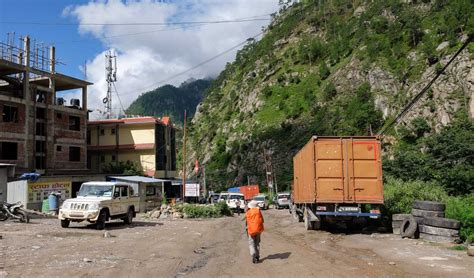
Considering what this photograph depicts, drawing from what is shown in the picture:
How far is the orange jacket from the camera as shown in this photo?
10070mm

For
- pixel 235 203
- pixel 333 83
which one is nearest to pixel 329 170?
pixel 235 203

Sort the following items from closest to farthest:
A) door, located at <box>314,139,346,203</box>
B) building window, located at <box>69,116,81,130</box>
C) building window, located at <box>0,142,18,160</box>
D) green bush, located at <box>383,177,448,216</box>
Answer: door, located at <box>314,139,346,203</box>, green bush, located at <box>383,177,448,216</box>, building window, located at <box>0,142,18,160</box>, building window, located at <box>69,116,81,130</box>

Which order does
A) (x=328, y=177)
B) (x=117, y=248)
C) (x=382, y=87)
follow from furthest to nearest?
(x=382, y=87), (x=328, y=177), (x=117, y=248)

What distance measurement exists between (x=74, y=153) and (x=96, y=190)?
31.0 meters

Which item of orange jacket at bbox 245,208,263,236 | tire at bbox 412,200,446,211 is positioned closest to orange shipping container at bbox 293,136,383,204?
tire at bbox 412,200,446,211

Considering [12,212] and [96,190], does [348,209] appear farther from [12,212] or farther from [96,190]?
[12,212]

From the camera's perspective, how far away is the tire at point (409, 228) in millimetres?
14297

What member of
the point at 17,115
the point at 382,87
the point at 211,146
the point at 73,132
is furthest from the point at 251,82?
the point at 17,115

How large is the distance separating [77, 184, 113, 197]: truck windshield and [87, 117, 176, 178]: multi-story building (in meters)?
35.4

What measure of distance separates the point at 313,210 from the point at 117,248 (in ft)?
26.0

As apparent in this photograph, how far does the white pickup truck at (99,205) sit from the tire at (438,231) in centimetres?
1205

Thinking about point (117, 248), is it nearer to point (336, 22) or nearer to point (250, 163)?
point (250, 163)

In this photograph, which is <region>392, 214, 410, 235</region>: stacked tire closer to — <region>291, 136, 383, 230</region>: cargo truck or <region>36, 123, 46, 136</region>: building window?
<region>291, 136, 383, 230</region>: cargo truck

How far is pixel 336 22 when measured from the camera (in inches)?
4028
